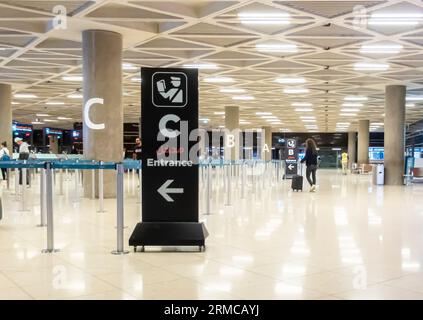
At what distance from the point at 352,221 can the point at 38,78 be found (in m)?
15.4

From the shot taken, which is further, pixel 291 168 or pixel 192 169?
pixel 291 168

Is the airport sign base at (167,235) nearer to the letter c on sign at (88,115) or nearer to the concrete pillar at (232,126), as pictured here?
the letter c on sign at (88,115)

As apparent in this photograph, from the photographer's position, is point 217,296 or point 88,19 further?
point 88,19

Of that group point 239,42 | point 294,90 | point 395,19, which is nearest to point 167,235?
point 395,19

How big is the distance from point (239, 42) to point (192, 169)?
26.3ft

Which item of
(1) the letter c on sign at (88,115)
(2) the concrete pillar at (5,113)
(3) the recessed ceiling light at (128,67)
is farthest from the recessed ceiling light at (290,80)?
(2) the concrete pillar at (5,113)

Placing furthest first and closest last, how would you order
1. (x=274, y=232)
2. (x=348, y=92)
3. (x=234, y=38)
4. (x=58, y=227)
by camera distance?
(x=348, y=92), (x=234, y=38), (x=58, y=227), (x=274, y=232)

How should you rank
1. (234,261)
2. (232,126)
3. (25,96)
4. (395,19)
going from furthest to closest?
(232,126)
(25,96)
(395,19)
(234,261)

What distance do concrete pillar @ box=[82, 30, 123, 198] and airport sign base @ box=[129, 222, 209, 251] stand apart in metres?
6.22

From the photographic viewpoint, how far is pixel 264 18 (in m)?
10.6

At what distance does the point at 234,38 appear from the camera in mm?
12469

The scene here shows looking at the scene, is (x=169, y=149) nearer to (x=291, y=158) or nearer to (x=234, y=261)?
(x=234, y=261)
